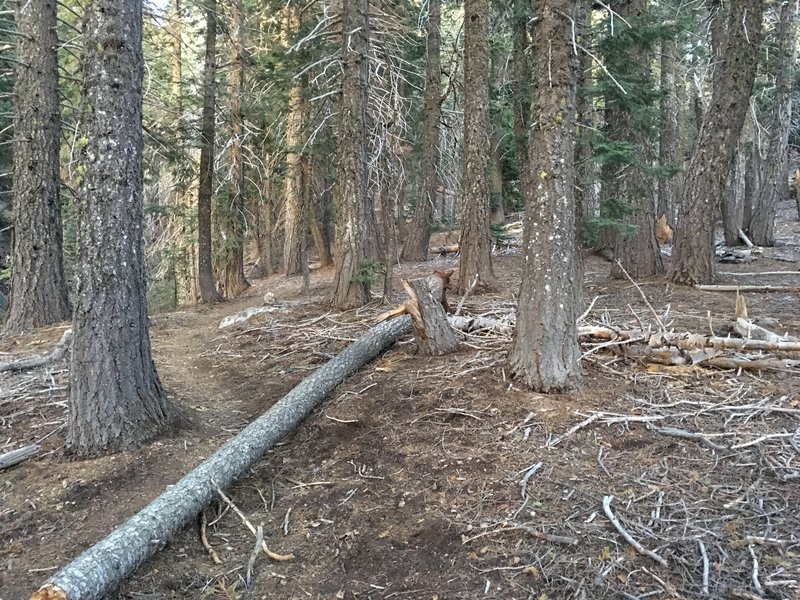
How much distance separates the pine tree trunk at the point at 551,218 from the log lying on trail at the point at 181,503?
2310 millimetres

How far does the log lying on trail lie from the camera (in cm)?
324

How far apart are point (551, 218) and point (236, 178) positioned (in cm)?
1253

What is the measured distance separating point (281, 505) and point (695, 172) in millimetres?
9167

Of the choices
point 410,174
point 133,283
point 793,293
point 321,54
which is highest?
point 321,54

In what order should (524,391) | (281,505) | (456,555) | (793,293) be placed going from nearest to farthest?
(456,555) < (281,505) < (524,391) < (793,293)

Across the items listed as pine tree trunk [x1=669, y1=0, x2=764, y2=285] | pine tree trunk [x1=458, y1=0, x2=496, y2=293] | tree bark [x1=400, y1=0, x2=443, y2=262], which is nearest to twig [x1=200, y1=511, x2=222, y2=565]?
pine tree trunk [x1=458, y1=0, x2=496, y2=293]

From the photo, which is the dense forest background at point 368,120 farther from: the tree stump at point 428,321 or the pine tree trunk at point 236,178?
the tree stump at point 428,321

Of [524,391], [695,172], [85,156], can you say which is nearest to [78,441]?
[85,156]

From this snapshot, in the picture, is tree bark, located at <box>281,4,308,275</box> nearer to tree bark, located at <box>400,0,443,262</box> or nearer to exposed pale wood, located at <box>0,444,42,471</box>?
tree bark, located at <box>400,0,443,262</box>

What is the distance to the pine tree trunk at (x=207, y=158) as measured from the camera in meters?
12.9

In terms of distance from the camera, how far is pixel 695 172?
32.8ft

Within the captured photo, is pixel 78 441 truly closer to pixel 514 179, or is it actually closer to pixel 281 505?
pixel 281 505

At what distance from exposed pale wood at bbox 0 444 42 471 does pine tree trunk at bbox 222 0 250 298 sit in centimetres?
1104

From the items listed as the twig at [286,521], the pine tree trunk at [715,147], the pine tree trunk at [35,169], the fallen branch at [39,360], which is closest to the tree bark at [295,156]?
the pine tree trunk at [35,169]
